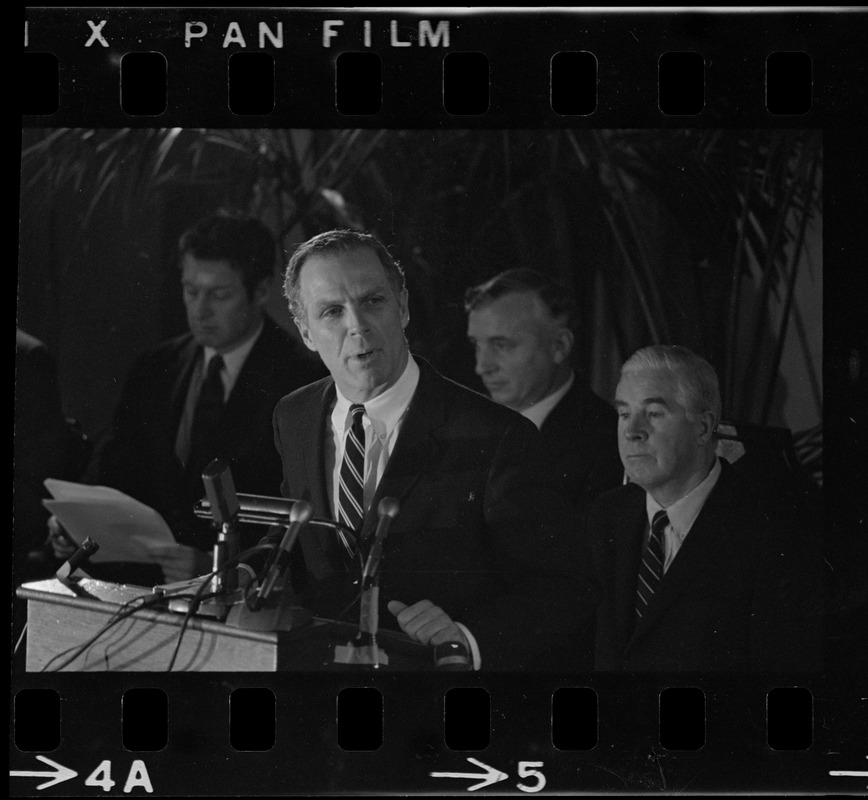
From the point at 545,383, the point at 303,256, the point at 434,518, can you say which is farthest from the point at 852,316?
the point at 303,256

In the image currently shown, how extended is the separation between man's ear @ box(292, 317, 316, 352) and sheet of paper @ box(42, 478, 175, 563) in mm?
476

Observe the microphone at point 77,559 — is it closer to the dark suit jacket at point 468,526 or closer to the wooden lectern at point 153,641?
the wooden lectern at point 153,641

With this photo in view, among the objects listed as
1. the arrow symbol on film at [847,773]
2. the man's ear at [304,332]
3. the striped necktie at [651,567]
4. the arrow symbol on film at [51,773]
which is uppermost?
the man's ear at [304,332]

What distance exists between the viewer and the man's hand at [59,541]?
7.13ft

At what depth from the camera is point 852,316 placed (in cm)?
219

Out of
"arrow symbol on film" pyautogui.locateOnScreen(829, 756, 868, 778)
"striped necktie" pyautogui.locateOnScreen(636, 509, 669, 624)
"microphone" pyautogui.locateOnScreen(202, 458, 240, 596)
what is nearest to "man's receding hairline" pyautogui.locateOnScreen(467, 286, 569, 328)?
"striped necktie" pyautogui.locateOnScreen(636, 509, 669, 624)

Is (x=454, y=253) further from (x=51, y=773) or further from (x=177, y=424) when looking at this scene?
(x=51, y=773)

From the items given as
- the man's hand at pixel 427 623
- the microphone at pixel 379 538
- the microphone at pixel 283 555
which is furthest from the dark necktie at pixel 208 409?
the man's hand at pixel 427 623

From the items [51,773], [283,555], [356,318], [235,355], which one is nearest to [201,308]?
[235,355]

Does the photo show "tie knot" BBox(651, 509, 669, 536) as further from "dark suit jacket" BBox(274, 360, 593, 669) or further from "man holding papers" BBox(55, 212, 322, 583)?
"man holding papers" BBox(55, 212, 322, 583)

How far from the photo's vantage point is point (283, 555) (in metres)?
2.09

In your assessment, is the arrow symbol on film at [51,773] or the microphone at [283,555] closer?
the microphone at [283,555]

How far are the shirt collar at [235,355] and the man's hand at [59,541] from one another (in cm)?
46

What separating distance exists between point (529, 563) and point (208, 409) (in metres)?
0.75
